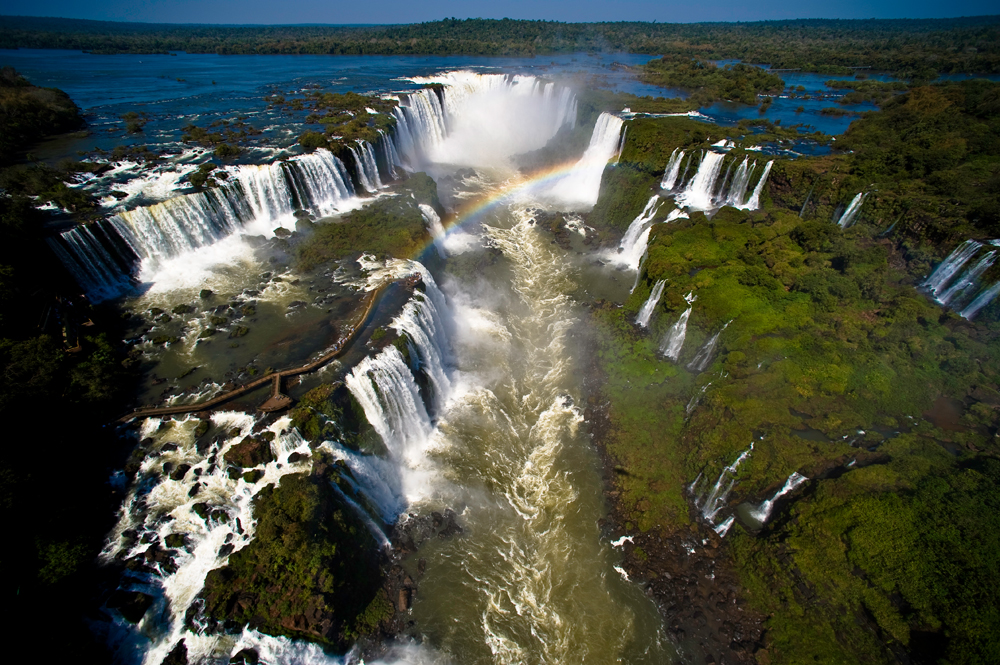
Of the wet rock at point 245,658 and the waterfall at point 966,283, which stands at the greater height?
the waterfall at point 966,283

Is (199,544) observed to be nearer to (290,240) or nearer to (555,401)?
(555,401)

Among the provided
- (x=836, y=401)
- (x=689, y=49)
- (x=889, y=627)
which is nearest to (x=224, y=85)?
(x=836, y=401)

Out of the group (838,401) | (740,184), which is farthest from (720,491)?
(740,184)

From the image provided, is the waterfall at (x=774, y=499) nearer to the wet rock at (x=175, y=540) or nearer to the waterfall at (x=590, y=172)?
the wet rock at (x=175, y=540)

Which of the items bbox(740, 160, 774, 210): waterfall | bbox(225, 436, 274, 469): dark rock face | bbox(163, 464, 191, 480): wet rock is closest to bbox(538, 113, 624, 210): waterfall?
bbox(740, 160, 774, 210): waterfall

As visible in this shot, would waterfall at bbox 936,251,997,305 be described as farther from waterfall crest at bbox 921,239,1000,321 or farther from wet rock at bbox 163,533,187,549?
wet rock at bbox 163,533,187,549

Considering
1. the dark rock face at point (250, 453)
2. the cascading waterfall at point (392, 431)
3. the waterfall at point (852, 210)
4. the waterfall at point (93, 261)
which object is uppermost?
the waterfall at point (852, 210)

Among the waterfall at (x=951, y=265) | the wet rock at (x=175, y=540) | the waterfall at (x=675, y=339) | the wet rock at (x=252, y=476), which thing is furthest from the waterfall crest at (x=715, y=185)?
the wet rock at (x=175, y=540)
